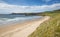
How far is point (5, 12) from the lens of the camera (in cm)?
233

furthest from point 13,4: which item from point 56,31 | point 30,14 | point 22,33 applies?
point 56,31

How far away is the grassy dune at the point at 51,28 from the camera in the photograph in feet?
6.76

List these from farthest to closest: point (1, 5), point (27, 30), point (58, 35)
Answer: point (27, 30), point (1, 5), point (58, 35)

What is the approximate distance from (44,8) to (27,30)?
21.2 inches

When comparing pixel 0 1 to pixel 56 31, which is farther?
pixel 0 1

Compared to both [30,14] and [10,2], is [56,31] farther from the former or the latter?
[10,2]

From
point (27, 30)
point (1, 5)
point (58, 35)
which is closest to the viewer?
point (58, 35)

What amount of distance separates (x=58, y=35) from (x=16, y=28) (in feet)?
2.91

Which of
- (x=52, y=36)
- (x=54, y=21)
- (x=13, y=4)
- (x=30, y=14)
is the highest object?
(x=13, y=4)

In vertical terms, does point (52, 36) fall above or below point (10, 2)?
below

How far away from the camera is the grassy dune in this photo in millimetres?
2060

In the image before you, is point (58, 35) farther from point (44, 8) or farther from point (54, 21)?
point (44, 8)

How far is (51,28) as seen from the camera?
2176 millimetres

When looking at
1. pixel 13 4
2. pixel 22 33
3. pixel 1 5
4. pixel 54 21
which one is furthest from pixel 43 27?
pixel 1 5
